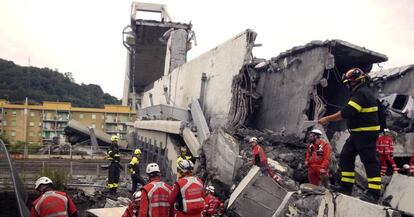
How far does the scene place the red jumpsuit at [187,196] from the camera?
4527 mm

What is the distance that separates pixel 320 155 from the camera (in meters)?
6.31

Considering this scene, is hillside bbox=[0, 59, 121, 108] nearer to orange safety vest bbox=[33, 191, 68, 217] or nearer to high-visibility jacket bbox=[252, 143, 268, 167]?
high-visibility jacket bbox=[252, 143, 268, 167]

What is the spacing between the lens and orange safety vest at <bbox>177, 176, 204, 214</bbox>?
178 inches

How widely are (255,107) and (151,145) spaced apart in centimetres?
643

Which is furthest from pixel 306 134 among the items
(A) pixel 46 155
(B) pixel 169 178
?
Result: (A) pixel 46 155

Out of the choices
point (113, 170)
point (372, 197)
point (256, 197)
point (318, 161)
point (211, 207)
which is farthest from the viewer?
point (113, 170)

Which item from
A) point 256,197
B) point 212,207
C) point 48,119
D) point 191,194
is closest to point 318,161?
point 256,197

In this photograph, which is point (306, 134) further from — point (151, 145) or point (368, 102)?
point (151, 145)

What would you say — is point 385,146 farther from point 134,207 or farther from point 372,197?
point 134,207

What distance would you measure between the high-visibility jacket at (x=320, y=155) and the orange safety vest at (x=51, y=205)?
3.90m

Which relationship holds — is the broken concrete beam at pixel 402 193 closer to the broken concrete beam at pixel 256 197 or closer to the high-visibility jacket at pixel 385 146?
the broken concrete beam at pixel 256 197

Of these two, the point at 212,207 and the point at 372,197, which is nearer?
the point at 372,197

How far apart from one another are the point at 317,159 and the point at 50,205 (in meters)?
4.08

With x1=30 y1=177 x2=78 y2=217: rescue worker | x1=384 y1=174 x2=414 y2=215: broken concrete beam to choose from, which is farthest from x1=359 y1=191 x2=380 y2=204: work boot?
x1=30 y1=177 x2=78 y2=217: rescue worker
